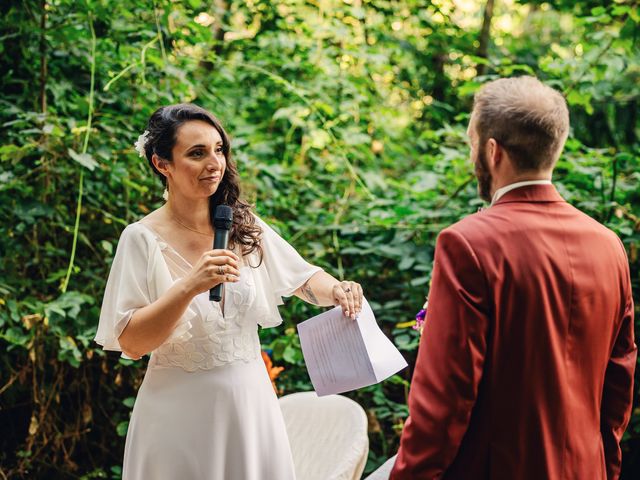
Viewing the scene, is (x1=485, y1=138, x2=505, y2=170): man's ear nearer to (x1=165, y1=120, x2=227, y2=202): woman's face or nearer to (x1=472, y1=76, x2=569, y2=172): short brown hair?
(x1=472, y1=76, x2=569, y2=172): short brown hair

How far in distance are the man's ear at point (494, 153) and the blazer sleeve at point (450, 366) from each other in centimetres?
19

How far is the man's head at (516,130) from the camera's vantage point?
54.1 inches

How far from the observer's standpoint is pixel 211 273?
167 centimetres

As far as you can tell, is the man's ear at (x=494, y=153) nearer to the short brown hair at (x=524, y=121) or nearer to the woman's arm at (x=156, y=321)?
the short brown hair at (x=524, y=121)

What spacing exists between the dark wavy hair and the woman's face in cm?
2

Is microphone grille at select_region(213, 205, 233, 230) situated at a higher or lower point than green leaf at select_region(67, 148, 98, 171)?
lower

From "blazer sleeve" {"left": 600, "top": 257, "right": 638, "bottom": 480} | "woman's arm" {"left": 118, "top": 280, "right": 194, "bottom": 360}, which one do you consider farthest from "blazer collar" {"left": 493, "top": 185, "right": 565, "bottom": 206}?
"woman's arm" {"left": 118, "top": 280, "right": 194, "bottom": 360}

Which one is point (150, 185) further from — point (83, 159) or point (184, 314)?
point (184, 314)

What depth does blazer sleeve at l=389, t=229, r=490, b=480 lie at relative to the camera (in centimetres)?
134

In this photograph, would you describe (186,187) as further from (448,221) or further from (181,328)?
(448,221)

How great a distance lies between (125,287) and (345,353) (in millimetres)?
691

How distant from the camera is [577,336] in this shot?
4.68 feet

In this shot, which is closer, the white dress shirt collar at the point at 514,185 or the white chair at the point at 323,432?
the white dress shirt collar at the point at 514,185

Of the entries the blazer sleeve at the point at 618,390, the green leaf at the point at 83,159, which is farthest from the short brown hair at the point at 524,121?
the green leaf at the point at 83,159
